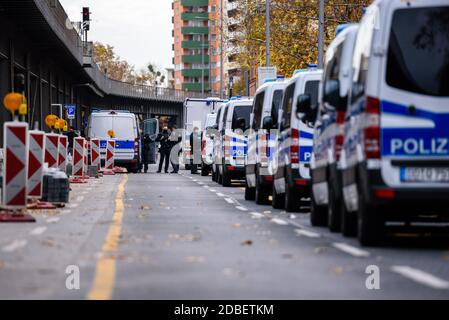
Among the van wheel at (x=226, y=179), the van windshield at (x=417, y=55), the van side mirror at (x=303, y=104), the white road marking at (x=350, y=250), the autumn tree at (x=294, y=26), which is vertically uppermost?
the autumn tree at (x=294, y=26)

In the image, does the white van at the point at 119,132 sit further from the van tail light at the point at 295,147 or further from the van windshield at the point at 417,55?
the van windshield at the point at 417,55

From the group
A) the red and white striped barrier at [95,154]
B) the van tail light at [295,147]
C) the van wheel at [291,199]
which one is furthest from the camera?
the red and white striped barrier at [95,154]

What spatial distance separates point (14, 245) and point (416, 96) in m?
4.44

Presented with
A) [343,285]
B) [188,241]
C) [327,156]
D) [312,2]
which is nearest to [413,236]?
[327,156]

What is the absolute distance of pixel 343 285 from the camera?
34.6ft

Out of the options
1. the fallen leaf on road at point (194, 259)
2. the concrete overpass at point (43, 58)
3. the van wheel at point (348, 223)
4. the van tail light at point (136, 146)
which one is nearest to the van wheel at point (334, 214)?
the van wheel at point (348, 223)

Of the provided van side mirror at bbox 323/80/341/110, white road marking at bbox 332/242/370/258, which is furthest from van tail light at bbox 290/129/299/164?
white road marking at bbox 332/242/370/258

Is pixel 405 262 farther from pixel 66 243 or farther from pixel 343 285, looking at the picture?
pixel 66 243

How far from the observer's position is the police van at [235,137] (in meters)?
33.8

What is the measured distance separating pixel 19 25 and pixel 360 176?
29.8 metres

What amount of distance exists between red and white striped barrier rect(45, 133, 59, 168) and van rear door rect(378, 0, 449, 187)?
13500mm

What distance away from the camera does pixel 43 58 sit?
55.8 meters

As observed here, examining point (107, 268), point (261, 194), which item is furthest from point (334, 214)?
point (261, 194)

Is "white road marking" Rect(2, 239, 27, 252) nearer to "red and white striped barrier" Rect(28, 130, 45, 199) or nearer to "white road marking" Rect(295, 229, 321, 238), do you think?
"white road marking" Rect(295, 229, 321, 238)
